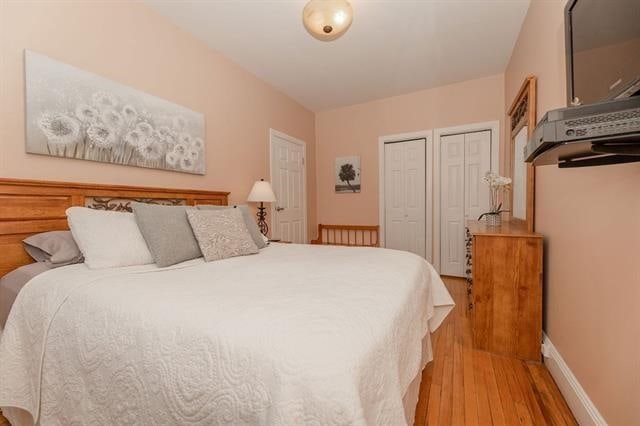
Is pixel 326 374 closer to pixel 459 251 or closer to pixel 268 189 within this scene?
pixel 268 189

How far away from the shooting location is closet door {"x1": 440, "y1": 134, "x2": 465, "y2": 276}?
3740 millimetres

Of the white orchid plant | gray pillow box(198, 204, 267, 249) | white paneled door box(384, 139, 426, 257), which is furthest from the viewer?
white paneled door box(384, 139, 426, 257)

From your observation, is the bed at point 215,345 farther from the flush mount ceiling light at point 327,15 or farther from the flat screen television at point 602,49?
the flush mount ceiling light at point 327,15

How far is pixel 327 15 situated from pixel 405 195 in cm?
277

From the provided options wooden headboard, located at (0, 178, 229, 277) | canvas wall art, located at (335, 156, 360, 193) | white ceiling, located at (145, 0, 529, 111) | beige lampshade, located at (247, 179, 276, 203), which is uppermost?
white ceiling, located at (145, 0, 529, 111)

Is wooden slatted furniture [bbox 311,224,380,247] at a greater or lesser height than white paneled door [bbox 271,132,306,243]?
lesser

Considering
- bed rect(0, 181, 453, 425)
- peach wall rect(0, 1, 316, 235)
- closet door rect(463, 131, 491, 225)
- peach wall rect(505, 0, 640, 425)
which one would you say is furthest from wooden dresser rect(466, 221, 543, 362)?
peach wall rect(0, 1, 316, 235)

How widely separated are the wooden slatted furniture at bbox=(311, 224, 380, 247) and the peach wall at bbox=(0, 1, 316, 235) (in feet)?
5.38

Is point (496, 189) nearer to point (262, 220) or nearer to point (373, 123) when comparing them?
point (373, 123)

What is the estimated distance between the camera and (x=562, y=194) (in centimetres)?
160

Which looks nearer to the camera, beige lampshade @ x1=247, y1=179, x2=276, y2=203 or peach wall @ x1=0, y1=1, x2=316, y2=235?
peach wall @ x1=0, y1=1, x2=316, y2=235

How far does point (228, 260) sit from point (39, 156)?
1285 millimetres

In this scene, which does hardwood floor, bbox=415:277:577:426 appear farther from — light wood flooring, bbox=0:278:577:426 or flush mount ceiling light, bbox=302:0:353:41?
flush mount ceiling light, bbox=302:0:353:41

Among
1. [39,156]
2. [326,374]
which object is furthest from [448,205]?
[39,156]
